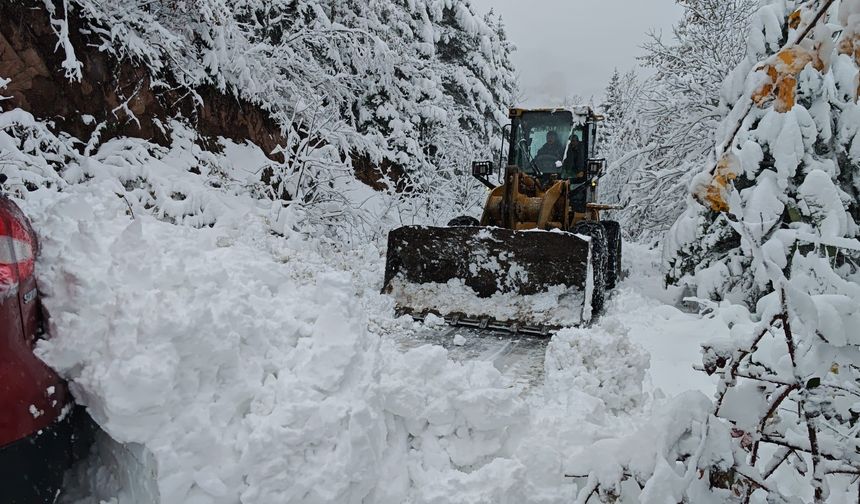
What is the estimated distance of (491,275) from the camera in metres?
6.39

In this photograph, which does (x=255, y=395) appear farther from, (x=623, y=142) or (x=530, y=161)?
(x=623, y=142)

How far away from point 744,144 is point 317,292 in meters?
5.39

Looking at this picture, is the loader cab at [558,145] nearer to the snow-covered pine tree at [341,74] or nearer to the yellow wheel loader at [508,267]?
the yellow wheel loader at [508,267]

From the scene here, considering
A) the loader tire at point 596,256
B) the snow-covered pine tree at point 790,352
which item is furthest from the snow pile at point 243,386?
the loader tire at point 596,256

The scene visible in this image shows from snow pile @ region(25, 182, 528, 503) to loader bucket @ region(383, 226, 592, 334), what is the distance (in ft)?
11.6

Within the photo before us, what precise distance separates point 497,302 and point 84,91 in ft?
18.4

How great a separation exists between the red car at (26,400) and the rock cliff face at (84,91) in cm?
545

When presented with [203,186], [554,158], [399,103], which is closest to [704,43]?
[554,158]

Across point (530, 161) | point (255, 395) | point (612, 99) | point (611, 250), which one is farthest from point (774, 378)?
point (612, 99)

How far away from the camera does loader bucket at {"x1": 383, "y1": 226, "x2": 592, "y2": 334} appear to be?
608 cm

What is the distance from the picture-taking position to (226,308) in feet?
7.63

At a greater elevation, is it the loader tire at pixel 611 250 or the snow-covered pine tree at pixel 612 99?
the snow-covered pine tree at pixel 612 99

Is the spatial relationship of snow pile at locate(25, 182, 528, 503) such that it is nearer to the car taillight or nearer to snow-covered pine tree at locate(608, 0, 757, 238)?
the car taillight

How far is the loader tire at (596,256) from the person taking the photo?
6.61 meters
